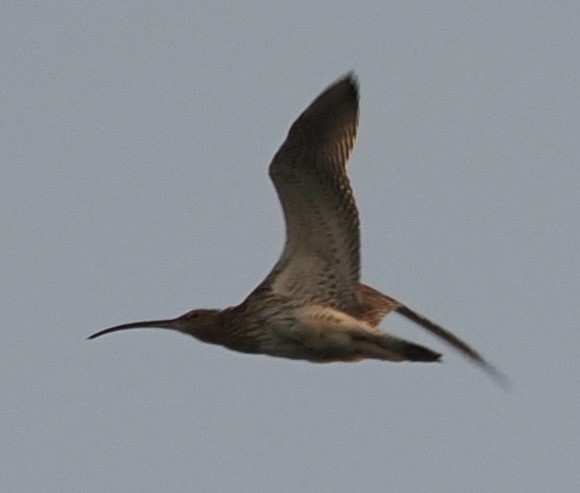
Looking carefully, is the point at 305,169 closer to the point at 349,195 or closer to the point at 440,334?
the point at 349,195

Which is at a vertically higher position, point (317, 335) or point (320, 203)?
point (320, 203)

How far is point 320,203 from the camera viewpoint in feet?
64.1

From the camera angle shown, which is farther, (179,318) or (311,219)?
(179,318)

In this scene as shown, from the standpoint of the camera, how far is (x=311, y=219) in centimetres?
1964

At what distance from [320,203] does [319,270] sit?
23.8 inches

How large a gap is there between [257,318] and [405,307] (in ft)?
4.76

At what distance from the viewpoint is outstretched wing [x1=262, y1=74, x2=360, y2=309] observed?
19.5m

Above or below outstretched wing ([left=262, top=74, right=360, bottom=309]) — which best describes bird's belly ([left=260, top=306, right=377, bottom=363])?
below

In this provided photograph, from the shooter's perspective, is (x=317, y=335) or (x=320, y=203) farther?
(x=317, y=335)

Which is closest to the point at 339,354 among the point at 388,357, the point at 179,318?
the point at 388,357

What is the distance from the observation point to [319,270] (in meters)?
19.9

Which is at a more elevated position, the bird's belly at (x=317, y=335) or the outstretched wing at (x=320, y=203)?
the outstretched wing at (x=320, y=203)

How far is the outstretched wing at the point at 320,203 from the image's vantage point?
19.5 m

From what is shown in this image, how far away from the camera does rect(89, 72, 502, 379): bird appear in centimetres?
1950
